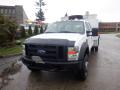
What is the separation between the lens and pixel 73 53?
4730mm

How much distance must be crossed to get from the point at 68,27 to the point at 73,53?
6.64ft

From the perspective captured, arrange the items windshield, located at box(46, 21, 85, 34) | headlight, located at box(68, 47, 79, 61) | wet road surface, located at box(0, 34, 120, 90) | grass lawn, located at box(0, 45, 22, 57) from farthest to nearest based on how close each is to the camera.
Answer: grass lawn, located at box(0, 45, 22, 57)
windshield, located at box(46, 21, 85, 34)
wet road surface, located at box(0, 34, 120, 90)
headlight, located at box(68, 47, 79, 61)

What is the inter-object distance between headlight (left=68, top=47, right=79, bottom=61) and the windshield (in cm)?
166

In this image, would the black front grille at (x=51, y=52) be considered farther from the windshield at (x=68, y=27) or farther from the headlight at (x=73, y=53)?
the windshield at (x=68, y=27)

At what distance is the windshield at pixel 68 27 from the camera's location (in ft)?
20.9

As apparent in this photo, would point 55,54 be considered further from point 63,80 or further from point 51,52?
point 63,80

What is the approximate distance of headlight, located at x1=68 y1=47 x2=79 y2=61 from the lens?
4.70 m

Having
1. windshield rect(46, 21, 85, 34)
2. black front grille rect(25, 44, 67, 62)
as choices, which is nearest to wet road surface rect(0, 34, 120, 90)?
black front grille rect(25, 44, 67, 62)

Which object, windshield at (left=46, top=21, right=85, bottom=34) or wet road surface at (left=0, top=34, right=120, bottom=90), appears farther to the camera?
windshield at (left=46, top=21, right=85, bottom=34)

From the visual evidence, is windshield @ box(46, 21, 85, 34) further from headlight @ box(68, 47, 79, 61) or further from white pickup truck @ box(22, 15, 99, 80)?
headlight @ box(68, 47, 79, 61)

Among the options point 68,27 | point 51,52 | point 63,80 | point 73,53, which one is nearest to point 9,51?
point 68,27

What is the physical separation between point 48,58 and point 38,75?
54.7 inches

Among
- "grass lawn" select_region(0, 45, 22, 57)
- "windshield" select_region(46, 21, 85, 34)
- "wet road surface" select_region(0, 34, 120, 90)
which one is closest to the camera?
"wet road surface" select_region(0, 34, 120, 90)

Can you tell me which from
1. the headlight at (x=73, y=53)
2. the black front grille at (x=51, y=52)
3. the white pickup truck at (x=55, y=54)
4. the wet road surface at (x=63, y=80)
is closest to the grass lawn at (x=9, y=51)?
the wet road surface at (x=63, y=80)
